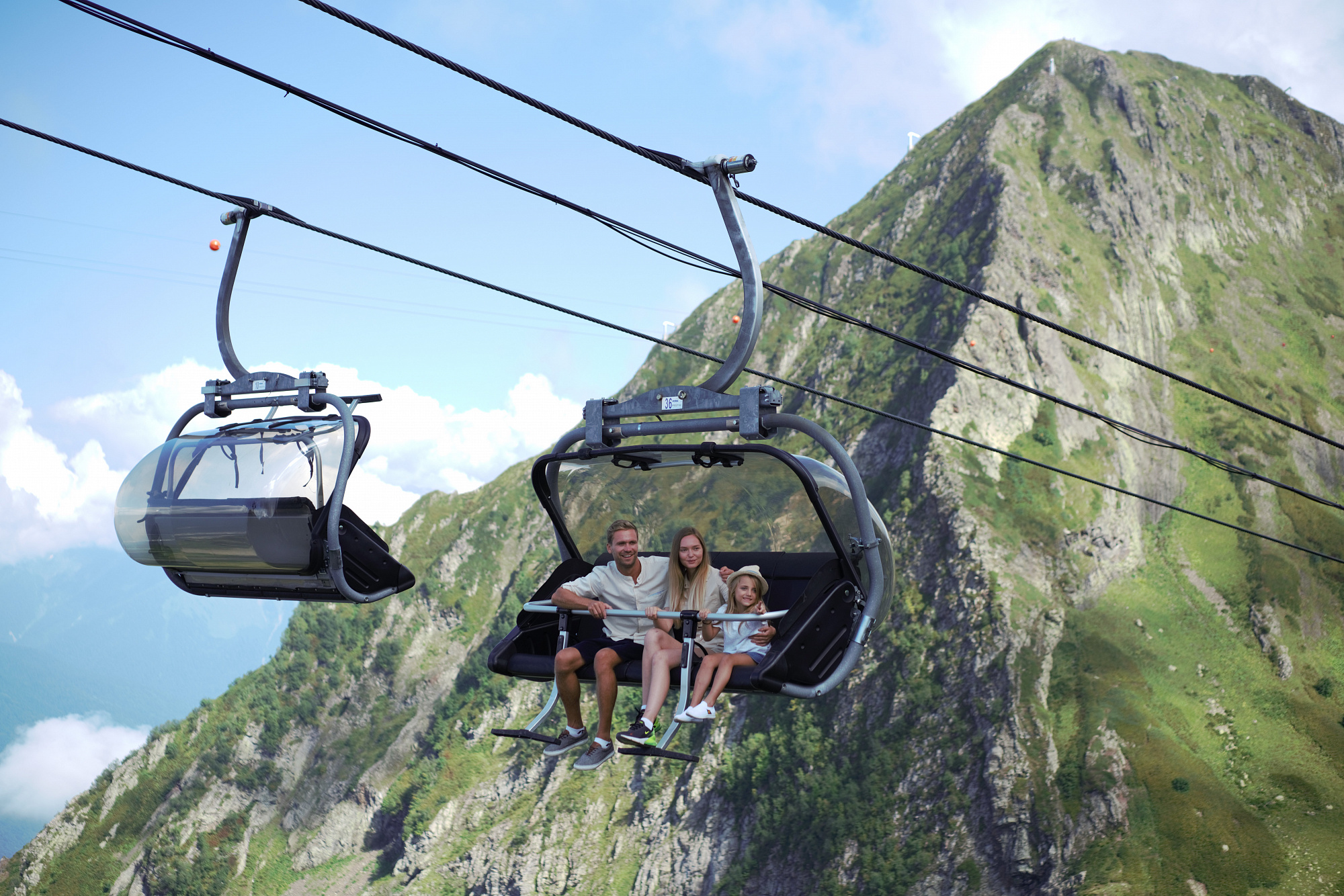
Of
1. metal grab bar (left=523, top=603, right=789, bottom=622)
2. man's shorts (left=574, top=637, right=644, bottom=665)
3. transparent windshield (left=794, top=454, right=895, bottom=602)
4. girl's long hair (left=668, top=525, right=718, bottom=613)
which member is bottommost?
man's shorts (left=574, top=637, right=644, bottom=665)

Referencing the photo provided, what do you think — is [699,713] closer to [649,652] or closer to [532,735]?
[649,652]

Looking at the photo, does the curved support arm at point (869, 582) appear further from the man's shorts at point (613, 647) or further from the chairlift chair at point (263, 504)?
the chairlift chair at point (263, 504)

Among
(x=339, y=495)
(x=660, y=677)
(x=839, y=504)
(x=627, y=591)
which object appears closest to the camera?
(x=660, y=677)

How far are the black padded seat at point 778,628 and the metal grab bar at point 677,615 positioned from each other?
0.13 m

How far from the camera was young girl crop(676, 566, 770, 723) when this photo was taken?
6645 millimetres

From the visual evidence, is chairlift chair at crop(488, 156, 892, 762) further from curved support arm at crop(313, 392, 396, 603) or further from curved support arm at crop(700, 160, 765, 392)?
curved support arm at crop(313, 392, 396, 603)

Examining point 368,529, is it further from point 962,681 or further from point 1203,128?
point 1203,128

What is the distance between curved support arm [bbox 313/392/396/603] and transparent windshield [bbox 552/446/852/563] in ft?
5.31

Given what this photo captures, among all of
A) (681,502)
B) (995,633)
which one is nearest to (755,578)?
(681,502)

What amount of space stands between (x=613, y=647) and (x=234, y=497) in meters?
3.23

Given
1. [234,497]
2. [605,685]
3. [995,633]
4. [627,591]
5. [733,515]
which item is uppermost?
[995,633]

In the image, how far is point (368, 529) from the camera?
8.49 meters

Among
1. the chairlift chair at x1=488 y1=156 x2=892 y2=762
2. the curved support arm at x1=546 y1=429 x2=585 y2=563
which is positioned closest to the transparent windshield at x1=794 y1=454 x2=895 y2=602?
the chairlift chair at x1=488 y1=156 x2=892 y2=762

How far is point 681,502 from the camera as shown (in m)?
7.74
